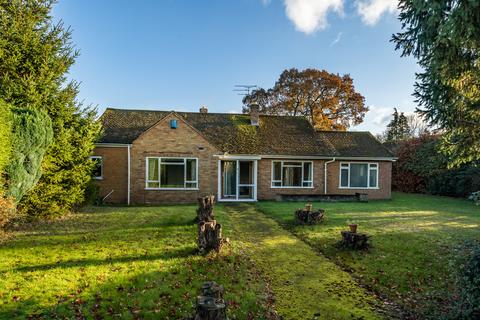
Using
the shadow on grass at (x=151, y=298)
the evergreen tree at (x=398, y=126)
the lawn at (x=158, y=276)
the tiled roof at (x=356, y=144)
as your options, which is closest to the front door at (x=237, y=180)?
the tiled roof at (x=356, y=144)

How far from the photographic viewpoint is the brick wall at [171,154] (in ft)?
58.3

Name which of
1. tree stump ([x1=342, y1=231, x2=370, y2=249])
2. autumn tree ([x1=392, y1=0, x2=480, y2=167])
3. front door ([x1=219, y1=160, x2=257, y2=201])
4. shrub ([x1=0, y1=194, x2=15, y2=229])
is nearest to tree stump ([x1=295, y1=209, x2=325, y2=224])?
tree stump ([x1=342, y1=231, x2=370, y2=249])

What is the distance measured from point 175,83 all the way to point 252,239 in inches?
514

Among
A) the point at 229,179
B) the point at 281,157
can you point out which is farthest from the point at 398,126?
the point at 229,179

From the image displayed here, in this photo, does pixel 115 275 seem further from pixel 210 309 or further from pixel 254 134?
pixel 254 134

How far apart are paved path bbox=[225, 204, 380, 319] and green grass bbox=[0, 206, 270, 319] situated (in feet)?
1.35

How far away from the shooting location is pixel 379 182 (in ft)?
68.5

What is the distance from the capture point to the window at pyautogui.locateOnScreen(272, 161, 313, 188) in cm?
1992

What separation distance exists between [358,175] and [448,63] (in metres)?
15.3

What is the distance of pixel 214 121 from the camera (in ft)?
73.3

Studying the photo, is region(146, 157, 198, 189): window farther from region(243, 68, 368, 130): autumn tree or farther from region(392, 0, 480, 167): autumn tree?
region(243, 68, 368, 130): autumn tree

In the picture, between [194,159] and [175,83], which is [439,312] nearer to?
[194,159]

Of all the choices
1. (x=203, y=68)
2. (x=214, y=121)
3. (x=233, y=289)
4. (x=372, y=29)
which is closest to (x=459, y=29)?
(x=233, y=289)

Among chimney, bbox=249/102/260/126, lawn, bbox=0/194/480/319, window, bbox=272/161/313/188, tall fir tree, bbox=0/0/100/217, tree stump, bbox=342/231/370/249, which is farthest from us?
chimney, bbox=249/102/260/126
